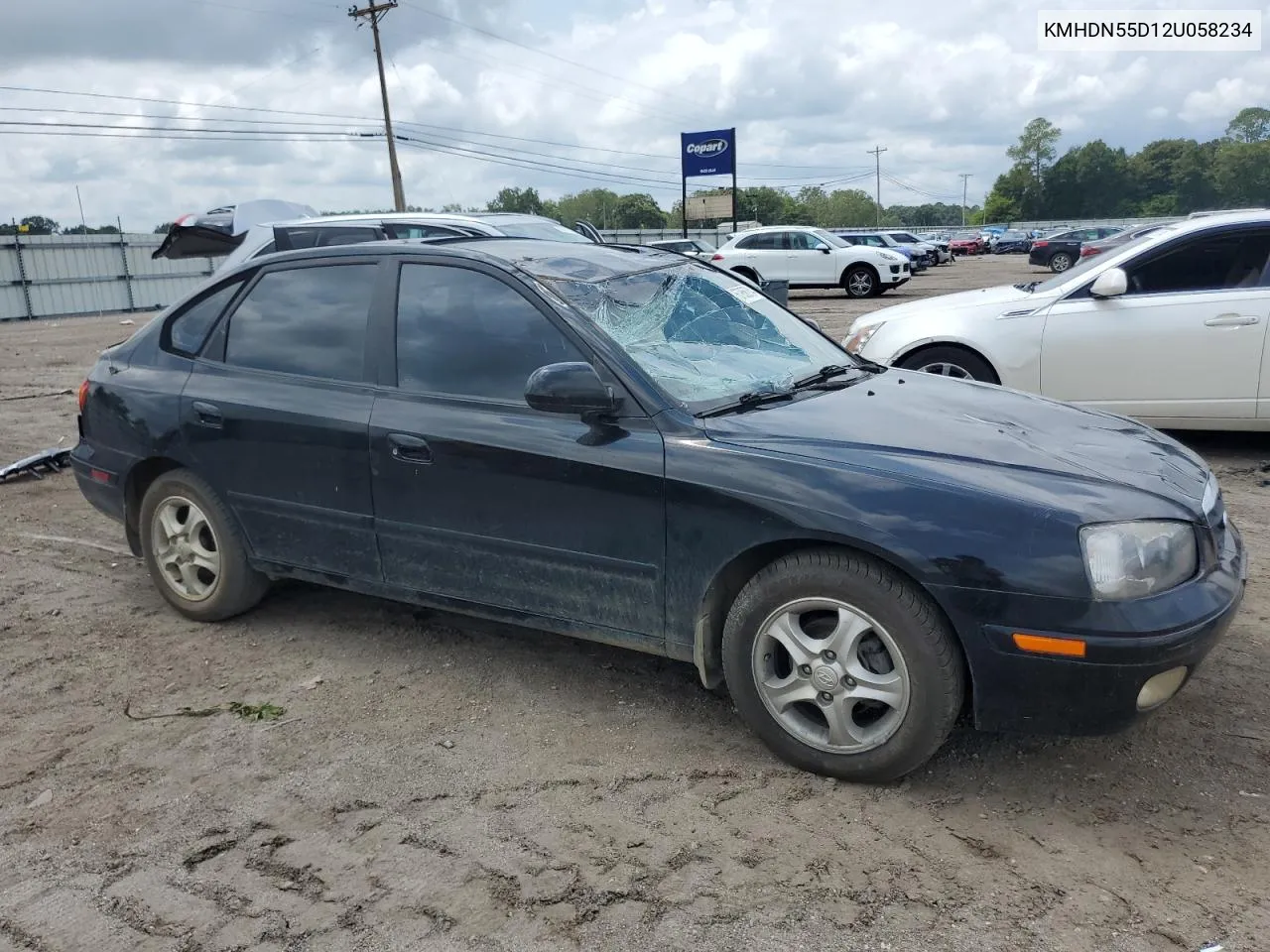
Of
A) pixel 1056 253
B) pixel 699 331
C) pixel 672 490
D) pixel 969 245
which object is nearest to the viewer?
pixel 672 490

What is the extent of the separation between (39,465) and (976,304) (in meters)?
6.56

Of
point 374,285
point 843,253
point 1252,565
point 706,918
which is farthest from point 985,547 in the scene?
point 843,253

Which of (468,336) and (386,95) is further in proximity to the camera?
(386,95)

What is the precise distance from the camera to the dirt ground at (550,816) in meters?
2.60

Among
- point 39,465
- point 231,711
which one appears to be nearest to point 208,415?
point 231,711

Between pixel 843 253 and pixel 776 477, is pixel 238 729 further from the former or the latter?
pixel 843 253

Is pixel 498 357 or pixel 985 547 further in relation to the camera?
pixel 498 357

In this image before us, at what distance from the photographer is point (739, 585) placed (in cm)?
335

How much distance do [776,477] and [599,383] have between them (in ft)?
2.10

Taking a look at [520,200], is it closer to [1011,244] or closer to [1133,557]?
[1011,244]

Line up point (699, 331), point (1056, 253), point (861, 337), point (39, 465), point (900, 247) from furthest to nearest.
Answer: point (900, 247)
point (1056, 253)
point (861, 337)
point (39, 465)
point (699, 331)

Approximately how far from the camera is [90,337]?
67.5 feet

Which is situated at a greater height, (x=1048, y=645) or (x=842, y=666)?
(x=1048, y=645)

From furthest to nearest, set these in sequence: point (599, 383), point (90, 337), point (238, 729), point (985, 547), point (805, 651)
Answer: point (90, 337) < point (238, 729) < point (599, 383) < point (805, 651) < point (985, 547)
